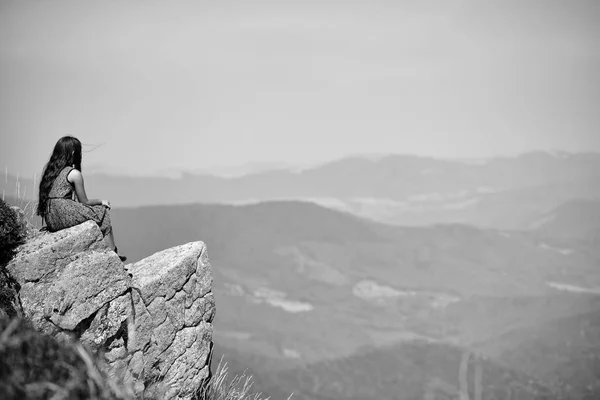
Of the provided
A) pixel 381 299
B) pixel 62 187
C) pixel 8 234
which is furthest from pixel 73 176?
pixel 381 299

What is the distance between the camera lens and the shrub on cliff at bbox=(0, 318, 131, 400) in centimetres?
414

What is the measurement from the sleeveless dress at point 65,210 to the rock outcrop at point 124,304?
35cm

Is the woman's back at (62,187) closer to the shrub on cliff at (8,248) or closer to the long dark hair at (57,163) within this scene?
the long dark hair at (57,163)

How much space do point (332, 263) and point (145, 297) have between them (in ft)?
340

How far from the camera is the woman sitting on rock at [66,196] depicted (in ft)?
32.1

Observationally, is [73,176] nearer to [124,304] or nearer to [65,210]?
[65,210]

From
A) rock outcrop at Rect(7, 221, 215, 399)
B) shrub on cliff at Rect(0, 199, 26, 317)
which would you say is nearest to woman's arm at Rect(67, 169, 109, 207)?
rock outcrop at Rect(7, 221, 215, 399)

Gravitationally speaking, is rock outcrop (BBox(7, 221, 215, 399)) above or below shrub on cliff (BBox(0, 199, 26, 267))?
below

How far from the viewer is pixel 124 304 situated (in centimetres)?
912

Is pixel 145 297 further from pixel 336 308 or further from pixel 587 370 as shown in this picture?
pixel 336 308

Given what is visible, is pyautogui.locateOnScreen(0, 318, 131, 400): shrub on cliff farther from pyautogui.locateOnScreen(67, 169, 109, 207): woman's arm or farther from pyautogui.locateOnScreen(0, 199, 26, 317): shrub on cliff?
pyautogui.locateOnScreen(67, 169, 109, 207): woman's arm

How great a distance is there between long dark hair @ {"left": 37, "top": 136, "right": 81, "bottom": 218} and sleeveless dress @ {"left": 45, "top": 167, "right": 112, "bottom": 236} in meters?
0.16

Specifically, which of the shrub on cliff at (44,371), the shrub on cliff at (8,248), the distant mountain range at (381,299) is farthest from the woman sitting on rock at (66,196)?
the distant mountain range at (381,299)

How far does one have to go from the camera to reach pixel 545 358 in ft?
255
